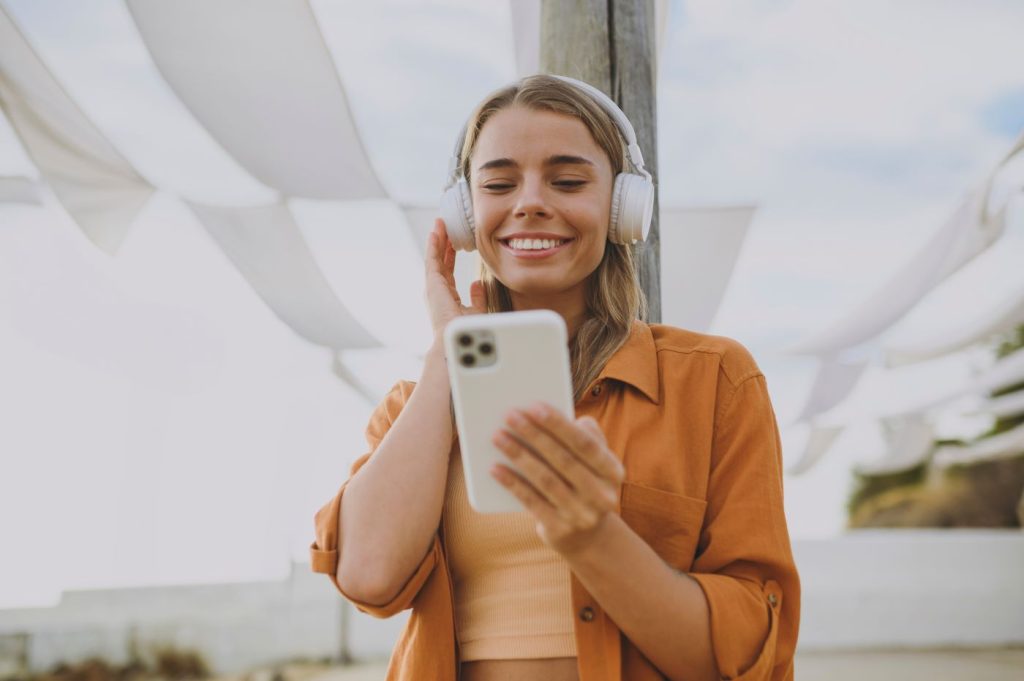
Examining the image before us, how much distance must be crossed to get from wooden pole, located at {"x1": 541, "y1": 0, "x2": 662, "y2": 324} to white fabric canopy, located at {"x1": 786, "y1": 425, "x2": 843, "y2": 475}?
8731 millimetres

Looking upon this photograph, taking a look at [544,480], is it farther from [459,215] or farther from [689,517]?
[459,215]

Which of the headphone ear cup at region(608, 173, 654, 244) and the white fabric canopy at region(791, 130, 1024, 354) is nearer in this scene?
the headphone ear cup at region(608, 173, 654, 244)

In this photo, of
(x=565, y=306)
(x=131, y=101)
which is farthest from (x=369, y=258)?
(x=565, y=306)

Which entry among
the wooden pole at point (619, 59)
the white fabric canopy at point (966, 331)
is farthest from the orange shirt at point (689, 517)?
the white fabric canopy at point (966, 331)

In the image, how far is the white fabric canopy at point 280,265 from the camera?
506cm

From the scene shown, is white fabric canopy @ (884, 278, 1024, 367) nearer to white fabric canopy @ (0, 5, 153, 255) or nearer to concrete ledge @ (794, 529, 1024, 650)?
concrete ledge @ (794, 529, 1024, 650)

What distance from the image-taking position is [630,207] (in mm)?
1383

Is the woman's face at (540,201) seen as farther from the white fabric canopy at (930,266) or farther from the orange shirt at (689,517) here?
the white fabric canopy at (930,266)

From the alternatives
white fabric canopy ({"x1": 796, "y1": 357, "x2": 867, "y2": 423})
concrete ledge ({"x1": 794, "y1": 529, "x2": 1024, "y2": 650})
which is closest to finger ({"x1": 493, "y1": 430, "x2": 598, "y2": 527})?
white fabric canopy ({"x1": 796, "y1": 357, "x2": 867, "y2": 423})

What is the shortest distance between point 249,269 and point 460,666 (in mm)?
4461

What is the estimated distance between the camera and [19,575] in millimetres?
6656

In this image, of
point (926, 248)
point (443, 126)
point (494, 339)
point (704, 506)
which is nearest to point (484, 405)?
point (494, 339)

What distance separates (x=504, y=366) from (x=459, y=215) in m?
0.63

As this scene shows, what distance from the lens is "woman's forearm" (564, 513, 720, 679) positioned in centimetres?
100
